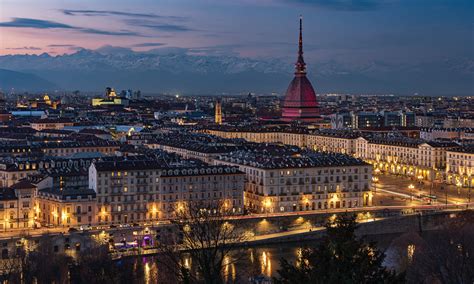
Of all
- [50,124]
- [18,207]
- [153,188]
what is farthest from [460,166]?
[50,124]

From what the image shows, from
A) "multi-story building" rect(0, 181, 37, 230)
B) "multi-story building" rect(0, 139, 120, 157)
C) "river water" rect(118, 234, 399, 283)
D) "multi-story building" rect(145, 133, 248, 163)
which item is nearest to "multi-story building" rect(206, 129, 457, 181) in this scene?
"multi-story building" rect(145, 133, 248, 163)

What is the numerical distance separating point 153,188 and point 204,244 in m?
14.9

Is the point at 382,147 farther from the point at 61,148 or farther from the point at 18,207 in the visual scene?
the point at 18,207

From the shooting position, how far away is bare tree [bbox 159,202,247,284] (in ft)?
78.4

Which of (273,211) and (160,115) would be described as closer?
(273,211)

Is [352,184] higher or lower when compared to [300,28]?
lower

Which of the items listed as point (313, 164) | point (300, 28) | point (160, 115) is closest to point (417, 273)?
point (313, 164)

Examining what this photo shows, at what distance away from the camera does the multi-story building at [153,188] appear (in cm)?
4697

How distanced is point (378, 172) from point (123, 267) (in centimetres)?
4248

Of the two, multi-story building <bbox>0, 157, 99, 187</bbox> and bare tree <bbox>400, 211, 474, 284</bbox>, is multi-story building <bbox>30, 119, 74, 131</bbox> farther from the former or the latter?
bare tree <bbox>400, 211, 474, 284</bbox>

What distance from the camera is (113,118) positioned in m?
131

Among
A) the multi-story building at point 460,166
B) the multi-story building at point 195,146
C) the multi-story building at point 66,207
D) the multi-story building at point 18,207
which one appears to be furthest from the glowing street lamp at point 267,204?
the multi-story building at point 460,166

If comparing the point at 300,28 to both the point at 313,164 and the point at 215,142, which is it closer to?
the point at 215,142

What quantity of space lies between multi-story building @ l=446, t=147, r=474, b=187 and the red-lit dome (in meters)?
48.4
